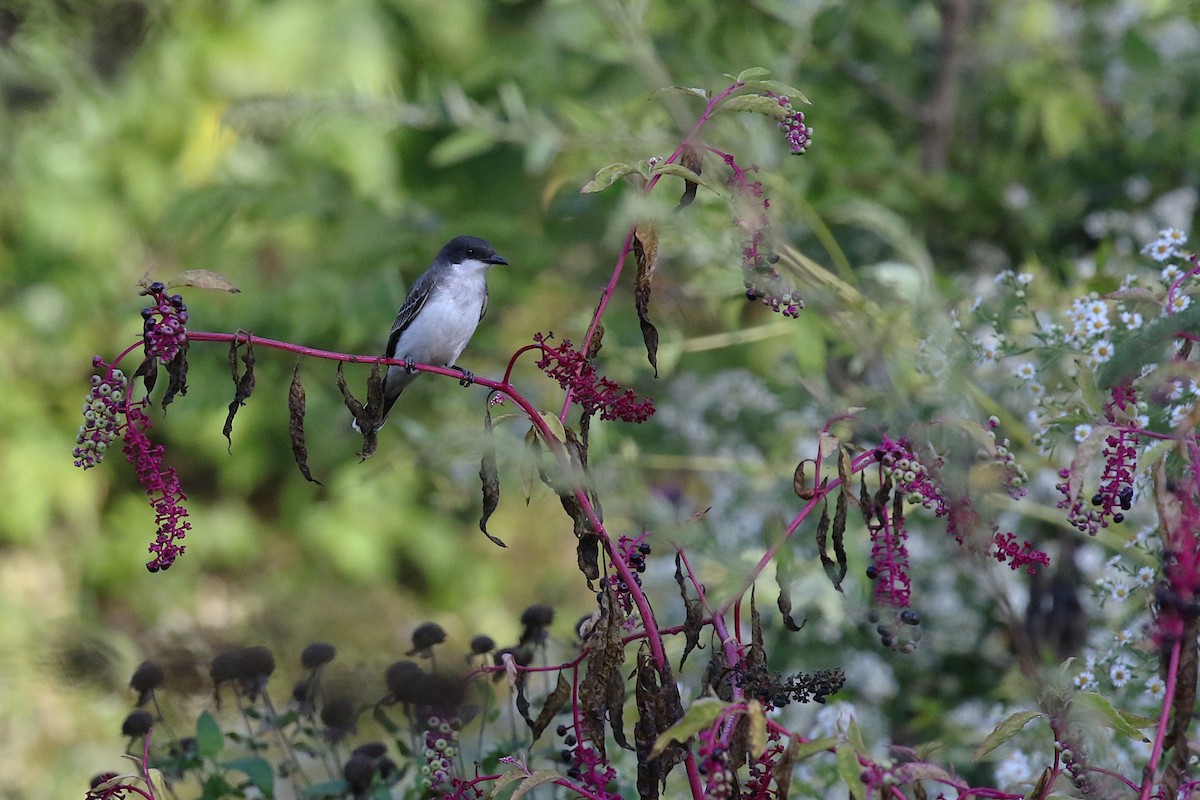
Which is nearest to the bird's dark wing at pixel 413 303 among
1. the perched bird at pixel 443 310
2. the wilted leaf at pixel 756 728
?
the perched bird at pixel 443 310

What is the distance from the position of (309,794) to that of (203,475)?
4.85 metres

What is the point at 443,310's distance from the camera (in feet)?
8.98

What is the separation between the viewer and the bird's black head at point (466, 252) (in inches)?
112

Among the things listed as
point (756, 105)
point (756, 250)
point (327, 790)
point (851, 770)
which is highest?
point (756, 105)

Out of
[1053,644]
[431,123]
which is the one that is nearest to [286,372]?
[431,123]

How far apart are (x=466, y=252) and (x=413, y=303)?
171 millimetres

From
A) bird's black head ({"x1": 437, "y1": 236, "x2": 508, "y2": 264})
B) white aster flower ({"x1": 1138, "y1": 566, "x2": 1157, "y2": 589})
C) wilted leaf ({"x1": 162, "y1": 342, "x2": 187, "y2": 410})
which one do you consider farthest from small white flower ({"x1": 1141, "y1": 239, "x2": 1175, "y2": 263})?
wilted leaf ({"x1": 162, "y1": 342, "x2": 187, "y2": 410})

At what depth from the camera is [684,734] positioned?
1.12 meters

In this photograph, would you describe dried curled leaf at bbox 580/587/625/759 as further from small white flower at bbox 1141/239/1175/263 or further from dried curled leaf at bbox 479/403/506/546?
small white flower at bbox 1141/239/1175/263

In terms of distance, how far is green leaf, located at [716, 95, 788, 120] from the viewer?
54.9 inches

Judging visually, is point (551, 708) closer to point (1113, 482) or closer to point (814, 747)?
point (814, 747)

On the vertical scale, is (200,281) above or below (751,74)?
below

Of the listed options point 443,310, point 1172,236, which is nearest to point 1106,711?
point 1172,236

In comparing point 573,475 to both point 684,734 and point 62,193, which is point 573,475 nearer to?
point 684,734
